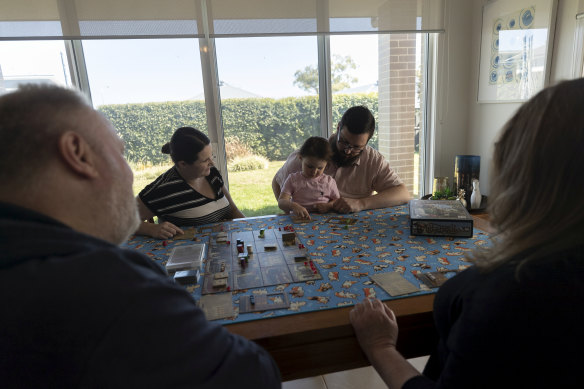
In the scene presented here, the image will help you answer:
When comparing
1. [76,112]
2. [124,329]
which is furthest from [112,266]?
[76,112]

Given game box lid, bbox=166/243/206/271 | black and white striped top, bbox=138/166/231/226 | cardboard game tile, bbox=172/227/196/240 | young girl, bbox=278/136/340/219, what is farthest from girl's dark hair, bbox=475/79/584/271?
black and white striped top, bbox=138/166/231/226

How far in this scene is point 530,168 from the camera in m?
0.65

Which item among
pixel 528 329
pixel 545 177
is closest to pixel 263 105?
pixel 545 177

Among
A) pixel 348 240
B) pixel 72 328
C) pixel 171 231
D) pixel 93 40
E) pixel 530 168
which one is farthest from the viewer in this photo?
pixel 93 40

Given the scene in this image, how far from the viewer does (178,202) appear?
1.97 metres

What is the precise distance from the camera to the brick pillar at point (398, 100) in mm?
3387

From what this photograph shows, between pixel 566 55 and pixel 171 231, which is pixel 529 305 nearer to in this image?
pixel 171 231

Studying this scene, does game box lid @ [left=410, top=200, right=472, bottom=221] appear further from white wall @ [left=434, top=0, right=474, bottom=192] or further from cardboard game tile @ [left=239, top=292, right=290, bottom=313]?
white wall @ [left=434, top=0, right=474, bottom=192]

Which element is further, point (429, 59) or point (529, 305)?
point (429, 59)

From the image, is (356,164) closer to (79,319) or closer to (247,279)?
(247,279)

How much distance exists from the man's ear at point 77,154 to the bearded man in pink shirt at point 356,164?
173 cm

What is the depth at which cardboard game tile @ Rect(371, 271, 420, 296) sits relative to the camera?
1.08 m

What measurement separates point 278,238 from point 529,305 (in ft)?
3.64

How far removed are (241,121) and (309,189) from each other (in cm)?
145
